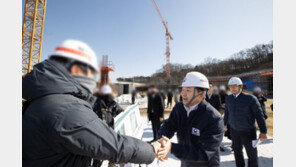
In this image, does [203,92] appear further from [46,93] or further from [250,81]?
[250,81]

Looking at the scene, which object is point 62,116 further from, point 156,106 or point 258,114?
point 156,106

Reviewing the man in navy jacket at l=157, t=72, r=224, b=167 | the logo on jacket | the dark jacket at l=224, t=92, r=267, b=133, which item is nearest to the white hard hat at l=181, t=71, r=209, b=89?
the man in navy jacket at l=157, t=72, r=224, b=167

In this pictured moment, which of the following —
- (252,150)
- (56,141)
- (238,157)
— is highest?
(56,141)

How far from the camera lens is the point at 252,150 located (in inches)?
121

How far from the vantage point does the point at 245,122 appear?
3229mm

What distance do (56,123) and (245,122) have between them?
3.75 metres

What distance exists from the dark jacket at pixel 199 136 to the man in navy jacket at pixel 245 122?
1.63 meters

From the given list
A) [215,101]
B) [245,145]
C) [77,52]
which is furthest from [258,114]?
[77,52]

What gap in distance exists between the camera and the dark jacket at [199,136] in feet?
5.75

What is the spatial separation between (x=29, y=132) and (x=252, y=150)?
155 inches

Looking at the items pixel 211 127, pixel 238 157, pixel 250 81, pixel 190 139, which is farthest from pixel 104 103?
pixel 250 81

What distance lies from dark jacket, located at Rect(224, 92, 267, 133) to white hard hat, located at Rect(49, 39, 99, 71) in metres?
3.57

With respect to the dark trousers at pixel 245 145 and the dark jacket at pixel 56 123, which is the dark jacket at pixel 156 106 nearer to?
the dark trousers at pixel 245 145

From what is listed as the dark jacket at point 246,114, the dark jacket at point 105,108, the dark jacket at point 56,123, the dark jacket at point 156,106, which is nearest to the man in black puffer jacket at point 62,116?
the dark jacket at point 56,123
